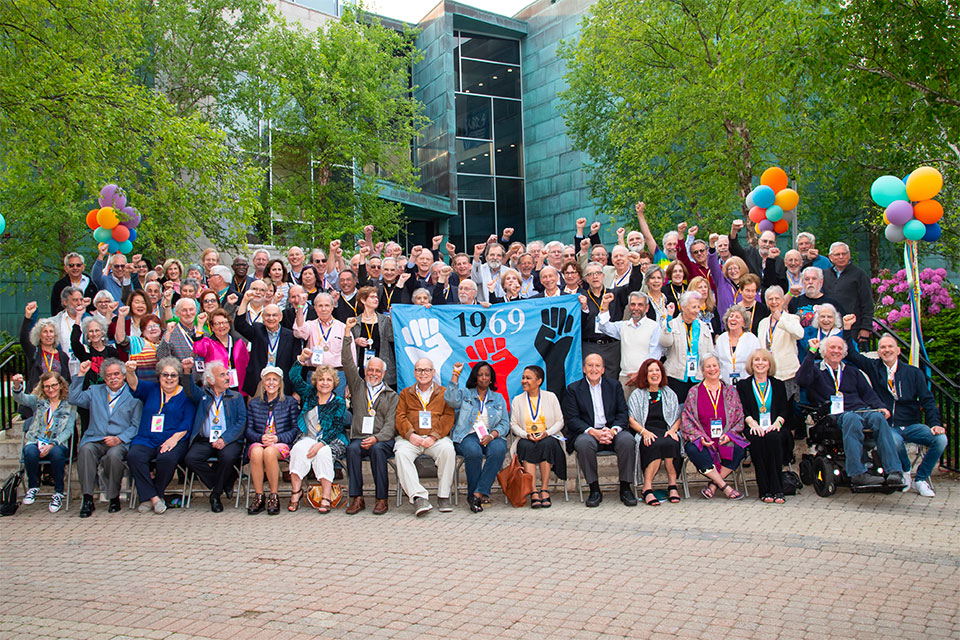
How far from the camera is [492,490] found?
29.7 ft

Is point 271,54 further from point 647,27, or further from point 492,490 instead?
point 492,490

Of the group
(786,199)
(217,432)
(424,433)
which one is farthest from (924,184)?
(217,432)

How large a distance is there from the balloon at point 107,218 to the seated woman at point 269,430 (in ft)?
13.6

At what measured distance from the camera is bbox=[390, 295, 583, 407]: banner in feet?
31.6

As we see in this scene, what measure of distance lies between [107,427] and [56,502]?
0.93 m

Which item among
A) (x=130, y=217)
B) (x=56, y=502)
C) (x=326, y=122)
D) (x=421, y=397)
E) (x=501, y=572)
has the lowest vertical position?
(x=501, y=572)

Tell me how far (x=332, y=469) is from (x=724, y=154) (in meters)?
14.5

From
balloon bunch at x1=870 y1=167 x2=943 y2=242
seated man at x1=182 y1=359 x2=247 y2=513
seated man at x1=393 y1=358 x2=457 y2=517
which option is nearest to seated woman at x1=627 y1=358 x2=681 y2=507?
seated man at x1=393 y1=358 x2=457 y2=517

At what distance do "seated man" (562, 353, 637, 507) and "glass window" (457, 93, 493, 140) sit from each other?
87.1ft

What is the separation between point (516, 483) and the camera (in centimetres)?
817

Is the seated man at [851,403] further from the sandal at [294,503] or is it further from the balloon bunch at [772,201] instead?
the sandal at [294,503]

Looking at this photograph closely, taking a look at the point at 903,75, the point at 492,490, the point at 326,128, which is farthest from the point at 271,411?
the point at 326,128

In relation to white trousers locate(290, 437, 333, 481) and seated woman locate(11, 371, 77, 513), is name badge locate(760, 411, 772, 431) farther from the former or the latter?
seated woman locate(11, 371, 77, 513)

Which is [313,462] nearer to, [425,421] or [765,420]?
[425,421]
